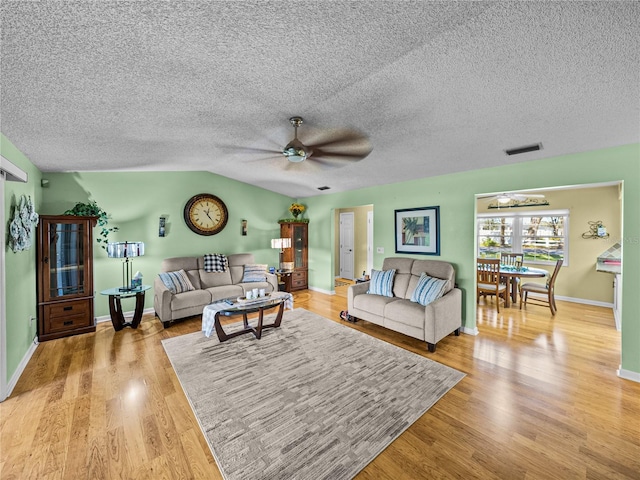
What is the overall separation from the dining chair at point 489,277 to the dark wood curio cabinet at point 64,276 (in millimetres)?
6157

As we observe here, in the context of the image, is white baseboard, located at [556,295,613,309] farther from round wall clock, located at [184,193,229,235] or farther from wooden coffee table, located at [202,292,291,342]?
round wall clock, located at [184,193,229,235]

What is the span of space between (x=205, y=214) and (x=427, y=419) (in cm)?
487

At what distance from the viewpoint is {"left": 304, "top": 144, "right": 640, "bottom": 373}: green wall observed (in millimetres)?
2549

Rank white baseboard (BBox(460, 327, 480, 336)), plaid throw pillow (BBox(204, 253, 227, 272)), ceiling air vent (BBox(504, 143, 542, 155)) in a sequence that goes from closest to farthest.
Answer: ceiling air vent (BBox(504, 143, 542, 155)), white baseboard (BBox(460, 327, 480, 336)), plaid throw pillow (BBox(204, 253, 227, 272))

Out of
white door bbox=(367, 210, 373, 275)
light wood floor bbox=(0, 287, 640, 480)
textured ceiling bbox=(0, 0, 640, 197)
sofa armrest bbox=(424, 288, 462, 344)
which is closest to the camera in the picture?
textured ceiling bbox=(0, 0, 640, 197)

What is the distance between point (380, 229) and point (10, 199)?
484 centimetres

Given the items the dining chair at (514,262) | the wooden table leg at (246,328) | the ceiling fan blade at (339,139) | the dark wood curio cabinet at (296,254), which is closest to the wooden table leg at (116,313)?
the wooden table leg at (246,328)

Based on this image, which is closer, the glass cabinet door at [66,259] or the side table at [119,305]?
the glass cabinet door at [66,259]

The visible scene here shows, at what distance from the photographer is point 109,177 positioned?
4.23m

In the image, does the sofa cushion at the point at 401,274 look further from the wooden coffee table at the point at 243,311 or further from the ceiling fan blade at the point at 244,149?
the ceiling fan blade at the point at 244,149

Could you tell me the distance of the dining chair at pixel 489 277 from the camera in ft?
14.7

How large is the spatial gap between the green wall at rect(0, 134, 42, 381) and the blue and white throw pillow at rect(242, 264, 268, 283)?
2842mm

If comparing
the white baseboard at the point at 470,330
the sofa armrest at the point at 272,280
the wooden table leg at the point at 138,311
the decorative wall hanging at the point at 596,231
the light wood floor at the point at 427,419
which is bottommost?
the light wood floor at the point at 427,419

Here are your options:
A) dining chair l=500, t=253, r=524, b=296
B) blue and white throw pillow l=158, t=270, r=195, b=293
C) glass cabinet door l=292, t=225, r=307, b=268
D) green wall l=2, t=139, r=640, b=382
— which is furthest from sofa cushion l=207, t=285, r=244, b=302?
dining chair l=500, t=253, r=524, b=296
